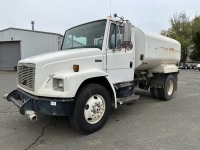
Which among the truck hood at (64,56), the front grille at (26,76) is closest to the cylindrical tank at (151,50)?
the truck hood at (64,56)

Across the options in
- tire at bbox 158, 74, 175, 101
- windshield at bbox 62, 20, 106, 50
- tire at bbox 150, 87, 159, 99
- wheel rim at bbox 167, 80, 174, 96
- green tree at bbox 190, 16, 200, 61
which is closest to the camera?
windshield at bbox 62, 20, 106, 50

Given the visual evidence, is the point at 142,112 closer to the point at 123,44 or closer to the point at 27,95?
the point at 123,44

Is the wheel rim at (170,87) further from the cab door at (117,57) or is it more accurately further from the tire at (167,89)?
the cab door at (117,57)

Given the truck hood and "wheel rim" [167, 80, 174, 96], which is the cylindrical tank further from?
the truck hood

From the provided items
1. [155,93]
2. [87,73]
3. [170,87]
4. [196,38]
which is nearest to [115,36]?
[87,73]

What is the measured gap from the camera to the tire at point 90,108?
4.18 metres

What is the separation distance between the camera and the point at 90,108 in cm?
440

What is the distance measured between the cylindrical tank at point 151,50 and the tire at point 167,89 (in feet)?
2.05

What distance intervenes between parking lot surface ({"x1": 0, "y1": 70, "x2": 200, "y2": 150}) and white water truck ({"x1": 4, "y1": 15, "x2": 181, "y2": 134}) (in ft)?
1.31

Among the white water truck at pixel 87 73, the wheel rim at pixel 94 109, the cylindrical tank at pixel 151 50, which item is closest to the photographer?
the white water truck at pixel 87 73

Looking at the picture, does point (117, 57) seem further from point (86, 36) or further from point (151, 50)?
point (151, 50)

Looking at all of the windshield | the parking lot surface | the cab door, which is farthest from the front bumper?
the windshield

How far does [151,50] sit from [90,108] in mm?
3141

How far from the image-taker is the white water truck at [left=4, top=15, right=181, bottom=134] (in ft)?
13.1
